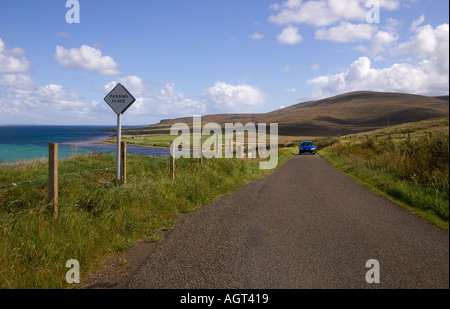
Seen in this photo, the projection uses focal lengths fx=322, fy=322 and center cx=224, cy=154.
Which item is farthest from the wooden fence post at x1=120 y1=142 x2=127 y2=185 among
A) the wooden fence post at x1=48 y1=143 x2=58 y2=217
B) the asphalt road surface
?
the wooden fence post at x1=48 y1=143 x2=58 y2=217

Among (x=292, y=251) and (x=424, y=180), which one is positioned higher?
(x=424, y=180)

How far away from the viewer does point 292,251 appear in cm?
485

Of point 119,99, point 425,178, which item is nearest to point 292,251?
point 425,178

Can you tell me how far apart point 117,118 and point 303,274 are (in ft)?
23.4

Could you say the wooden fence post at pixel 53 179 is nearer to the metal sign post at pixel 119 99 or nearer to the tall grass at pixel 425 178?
the metal sign post at pixel 119 99

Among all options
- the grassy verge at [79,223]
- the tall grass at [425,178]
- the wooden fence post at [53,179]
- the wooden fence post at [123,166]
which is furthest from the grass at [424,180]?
the wooden fence post at [123,166]

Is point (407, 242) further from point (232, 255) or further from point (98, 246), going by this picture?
point (98, 246)

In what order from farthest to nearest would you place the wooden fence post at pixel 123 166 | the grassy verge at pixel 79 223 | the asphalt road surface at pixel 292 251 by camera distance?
the wooden fence post at pixel 123 166, the grassy verge at pixel 79 223, the asphalt road surface at pixel 292 251

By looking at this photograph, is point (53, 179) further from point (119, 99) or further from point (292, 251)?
point (292, 251)

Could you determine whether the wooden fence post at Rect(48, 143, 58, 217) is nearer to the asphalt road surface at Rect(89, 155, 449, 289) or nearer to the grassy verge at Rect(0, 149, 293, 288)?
the grassy verge at Rect(0, 149, 293, 288)

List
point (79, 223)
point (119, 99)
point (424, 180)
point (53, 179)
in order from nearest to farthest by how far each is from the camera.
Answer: point (79, 223), point (53, 179), point (424, 180), point (119, 99)

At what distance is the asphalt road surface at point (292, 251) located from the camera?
3.84m

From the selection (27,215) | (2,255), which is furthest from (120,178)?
(2,255)

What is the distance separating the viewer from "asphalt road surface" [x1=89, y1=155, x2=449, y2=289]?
151 inches
